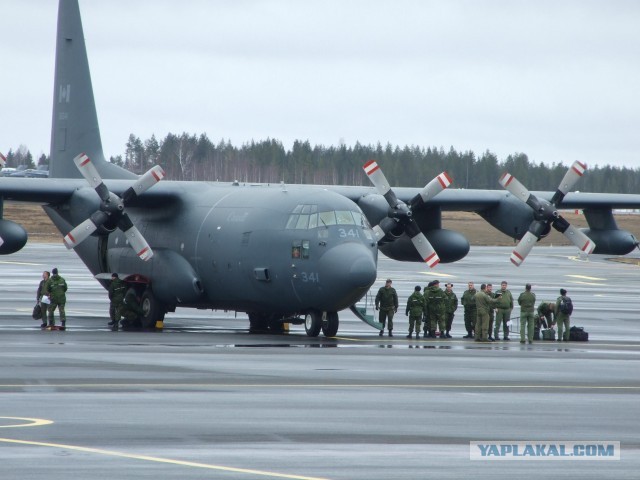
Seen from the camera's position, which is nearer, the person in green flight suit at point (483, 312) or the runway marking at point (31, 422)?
the runway marking at point (31, 422)

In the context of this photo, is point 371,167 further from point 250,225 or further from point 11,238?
point 11,238

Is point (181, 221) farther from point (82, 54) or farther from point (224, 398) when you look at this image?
point (224, 398)

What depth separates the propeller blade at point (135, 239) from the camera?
104ft

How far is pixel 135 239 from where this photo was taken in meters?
31.8

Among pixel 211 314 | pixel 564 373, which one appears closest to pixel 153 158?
pixel 211 314

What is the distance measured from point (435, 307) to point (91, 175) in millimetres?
10344

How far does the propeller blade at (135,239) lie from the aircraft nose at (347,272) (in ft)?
19.1

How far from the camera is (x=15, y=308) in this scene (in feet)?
128

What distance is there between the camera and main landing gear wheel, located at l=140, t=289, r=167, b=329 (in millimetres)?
32906

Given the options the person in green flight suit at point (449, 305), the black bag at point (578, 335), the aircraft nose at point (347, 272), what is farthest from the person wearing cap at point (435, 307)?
the black bag at point (578, 335)

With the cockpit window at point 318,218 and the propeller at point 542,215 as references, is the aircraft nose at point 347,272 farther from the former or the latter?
the propeller at point 542,215

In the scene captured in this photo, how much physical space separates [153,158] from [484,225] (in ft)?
130

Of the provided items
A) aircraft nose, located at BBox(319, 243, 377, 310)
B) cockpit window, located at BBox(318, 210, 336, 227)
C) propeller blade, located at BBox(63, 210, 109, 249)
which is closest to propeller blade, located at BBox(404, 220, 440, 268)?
cockpit window, located at BBox(318, 210, 336, 227)
